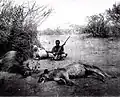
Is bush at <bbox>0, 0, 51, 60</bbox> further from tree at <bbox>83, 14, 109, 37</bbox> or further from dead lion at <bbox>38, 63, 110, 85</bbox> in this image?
tree at <bbox>83, 14, 109, 37</bbox>

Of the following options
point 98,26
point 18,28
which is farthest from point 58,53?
point 98,26

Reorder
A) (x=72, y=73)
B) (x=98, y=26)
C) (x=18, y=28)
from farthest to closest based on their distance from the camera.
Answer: (x=98, y=26)
(x=18, y=28)
(x=72, y=73)

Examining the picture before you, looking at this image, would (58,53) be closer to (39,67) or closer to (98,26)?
(39,67)

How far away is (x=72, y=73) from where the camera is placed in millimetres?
5527

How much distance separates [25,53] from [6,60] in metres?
2.32

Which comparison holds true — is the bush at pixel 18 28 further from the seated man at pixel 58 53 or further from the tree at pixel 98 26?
the tree at pixel 98 26

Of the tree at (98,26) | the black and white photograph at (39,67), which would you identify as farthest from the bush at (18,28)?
the tree at (98,26)

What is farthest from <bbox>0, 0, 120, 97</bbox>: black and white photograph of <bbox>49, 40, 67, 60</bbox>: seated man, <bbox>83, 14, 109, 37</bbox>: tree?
<bbox>83, 14, 109, 37</bbox>: tree

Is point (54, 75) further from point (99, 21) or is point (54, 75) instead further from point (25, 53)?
point (99, 21)

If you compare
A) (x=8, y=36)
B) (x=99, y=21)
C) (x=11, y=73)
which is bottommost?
(x=11, y=73)

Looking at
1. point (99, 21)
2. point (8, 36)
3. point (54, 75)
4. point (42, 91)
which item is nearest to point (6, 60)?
point (8, 36)

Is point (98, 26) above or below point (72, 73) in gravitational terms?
above

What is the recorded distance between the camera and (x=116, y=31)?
668 inches

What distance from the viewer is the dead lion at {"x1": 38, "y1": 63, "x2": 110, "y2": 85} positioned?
210 inches
